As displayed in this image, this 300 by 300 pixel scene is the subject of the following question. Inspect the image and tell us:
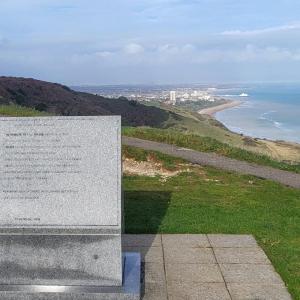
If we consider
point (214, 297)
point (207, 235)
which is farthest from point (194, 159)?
point (214, 297)

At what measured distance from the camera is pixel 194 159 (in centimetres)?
1543

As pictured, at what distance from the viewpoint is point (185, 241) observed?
8031mm

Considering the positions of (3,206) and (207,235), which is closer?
(3,206)

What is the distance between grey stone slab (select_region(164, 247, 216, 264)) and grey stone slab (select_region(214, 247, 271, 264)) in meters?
0.11

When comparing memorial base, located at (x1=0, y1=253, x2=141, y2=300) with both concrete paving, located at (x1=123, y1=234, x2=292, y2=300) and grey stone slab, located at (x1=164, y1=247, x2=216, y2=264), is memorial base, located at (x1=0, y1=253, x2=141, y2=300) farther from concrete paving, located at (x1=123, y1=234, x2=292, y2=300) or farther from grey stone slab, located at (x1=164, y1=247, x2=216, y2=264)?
grey stone slab, located at (x1=164, y1=247, x2=216, y2=264)

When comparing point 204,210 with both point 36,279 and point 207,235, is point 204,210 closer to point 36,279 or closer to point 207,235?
point 207,235

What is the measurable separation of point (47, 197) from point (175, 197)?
17.8 ft

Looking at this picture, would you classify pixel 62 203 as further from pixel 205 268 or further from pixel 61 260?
pixel 205 268

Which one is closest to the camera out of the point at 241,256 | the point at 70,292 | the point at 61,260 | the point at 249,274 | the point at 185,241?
the point at 70,292

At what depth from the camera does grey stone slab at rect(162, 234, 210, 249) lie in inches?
309

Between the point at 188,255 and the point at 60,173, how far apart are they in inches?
92.1

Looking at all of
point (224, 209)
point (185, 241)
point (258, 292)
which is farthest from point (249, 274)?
point (224, 209)

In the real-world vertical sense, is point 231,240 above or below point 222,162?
above

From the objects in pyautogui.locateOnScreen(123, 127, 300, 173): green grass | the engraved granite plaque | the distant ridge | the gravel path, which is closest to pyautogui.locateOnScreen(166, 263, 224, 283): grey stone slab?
the engraved granite plaque
